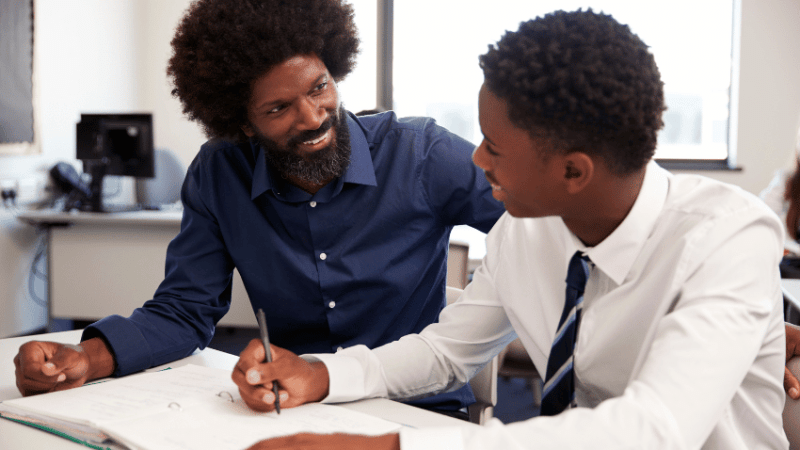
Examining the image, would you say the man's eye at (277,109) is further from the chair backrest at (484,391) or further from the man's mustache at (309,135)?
the chair backrest at (484,391)

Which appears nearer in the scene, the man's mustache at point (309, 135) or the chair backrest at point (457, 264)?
the man's mustache at point (309, 135)

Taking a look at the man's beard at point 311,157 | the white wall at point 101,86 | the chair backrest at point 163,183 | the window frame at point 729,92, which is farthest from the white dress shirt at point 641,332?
the chair backrest at point 163,183

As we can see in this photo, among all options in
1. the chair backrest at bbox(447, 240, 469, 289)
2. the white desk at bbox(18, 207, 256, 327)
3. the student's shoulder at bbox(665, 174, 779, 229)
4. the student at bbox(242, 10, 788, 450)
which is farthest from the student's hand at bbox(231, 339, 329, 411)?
the white desk at bbox(18, 207, 256, 327)

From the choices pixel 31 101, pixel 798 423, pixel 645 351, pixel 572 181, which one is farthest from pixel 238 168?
pixel 31 101

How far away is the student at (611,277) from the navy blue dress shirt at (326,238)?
0.35 metres

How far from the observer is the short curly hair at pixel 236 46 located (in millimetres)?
1323

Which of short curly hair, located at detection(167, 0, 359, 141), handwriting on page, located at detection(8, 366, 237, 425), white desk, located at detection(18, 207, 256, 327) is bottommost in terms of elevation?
white desk, located at detection(18, 207, 256, 327)

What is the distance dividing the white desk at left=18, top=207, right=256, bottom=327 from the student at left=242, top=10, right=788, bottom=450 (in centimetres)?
283

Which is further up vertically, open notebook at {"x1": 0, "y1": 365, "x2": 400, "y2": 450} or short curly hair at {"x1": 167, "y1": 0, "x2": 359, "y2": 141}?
short curly hair at {"x1": 167, "y1": 0, "x2": 359, "y2": 141}

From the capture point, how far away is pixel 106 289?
374cm

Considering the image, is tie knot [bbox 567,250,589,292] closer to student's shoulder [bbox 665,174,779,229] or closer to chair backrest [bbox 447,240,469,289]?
student's shoulder [bbox 665,174,779,229]

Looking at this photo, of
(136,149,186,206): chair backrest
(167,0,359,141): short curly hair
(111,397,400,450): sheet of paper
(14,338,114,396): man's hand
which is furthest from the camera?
(136,149,186,206): chair backrest

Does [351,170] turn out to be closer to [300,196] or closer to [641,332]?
[300,196]

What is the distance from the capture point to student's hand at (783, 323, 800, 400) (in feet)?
3.16
